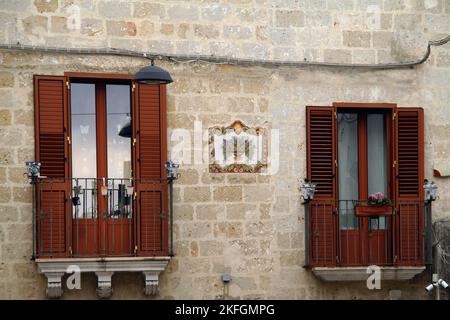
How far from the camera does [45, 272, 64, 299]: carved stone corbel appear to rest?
38.4 ft

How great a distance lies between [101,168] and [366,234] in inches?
139

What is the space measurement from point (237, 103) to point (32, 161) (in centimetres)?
266

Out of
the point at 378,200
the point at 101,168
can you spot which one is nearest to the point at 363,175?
the point at 378,200

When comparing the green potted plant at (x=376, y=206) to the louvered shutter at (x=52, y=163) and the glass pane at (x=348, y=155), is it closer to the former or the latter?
the glass pane at (x=348, y=155)

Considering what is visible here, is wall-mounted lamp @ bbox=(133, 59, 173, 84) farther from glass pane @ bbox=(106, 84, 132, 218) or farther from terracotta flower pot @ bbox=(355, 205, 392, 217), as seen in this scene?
terracotta flower pot @ bbox=(355, 205, 392, 217)

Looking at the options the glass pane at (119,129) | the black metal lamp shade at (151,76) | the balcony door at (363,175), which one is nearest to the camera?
the black metal lamp shade at (151,76)

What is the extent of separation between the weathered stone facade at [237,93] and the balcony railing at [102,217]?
229mm

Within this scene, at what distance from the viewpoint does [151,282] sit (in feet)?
39.5

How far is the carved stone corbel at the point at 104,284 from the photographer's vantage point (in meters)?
11.8

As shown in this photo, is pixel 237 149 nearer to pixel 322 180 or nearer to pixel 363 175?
pixel 322 180

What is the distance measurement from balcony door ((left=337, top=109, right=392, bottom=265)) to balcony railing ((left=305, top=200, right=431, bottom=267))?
0.01 metres

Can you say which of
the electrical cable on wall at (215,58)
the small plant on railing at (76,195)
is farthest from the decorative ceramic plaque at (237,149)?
the small plant on railing at (76,195)

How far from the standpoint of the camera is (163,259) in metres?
11.9

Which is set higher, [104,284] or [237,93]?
[237,93]
